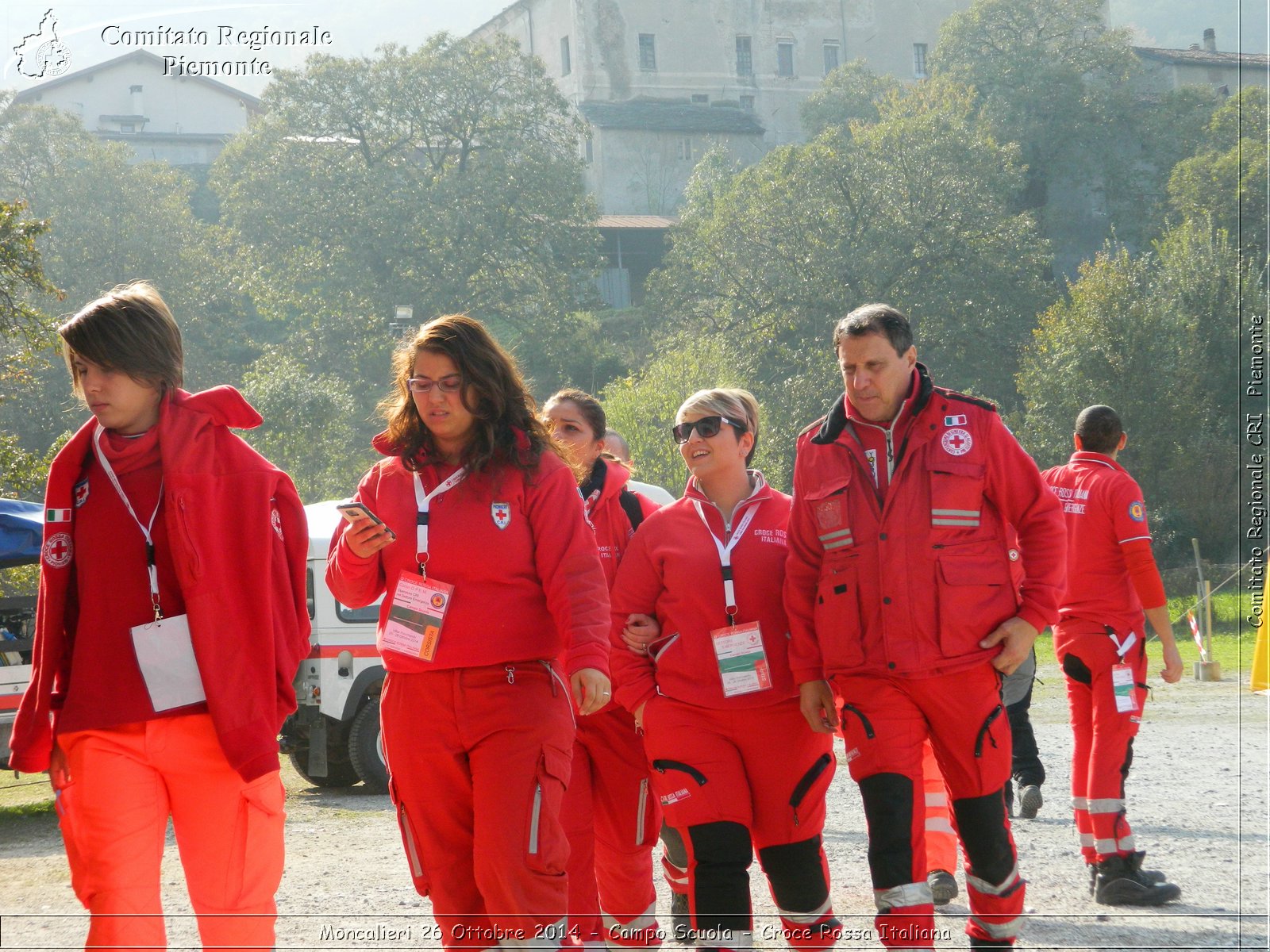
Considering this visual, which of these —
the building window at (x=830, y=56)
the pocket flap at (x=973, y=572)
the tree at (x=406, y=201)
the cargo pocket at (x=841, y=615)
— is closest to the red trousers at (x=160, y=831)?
the cargo pocket at (x=841, y=615)

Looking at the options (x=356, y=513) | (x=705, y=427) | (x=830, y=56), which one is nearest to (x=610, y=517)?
(x=705, y=427)

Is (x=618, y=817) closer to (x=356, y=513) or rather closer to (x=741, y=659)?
(x=741, y=659)

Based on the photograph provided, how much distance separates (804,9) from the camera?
90250 mm

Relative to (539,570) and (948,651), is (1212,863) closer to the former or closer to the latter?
(948,651)

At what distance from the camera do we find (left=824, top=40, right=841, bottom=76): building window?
90625 mm

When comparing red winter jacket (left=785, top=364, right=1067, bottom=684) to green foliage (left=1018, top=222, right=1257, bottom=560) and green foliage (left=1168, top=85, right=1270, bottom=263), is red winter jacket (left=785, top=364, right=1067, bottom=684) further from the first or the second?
green foliage (left=1168, top=85, right=1270, bottom=263)

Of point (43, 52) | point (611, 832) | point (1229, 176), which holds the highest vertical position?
point (1229, 176)

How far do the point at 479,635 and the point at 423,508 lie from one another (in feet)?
1.49

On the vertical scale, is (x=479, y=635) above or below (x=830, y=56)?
below

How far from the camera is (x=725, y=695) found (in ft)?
15.4

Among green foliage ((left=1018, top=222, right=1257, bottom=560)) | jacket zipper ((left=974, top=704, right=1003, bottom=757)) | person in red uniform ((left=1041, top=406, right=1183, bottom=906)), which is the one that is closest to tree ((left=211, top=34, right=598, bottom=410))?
green foliage ((left=1018, top=222, right=1257, bottom=560))

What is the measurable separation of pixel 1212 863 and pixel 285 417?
157 ft

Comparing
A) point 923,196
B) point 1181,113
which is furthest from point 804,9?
point 923,196

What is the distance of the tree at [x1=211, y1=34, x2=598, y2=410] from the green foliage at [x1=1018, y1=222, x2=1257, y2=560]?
1003 inches
